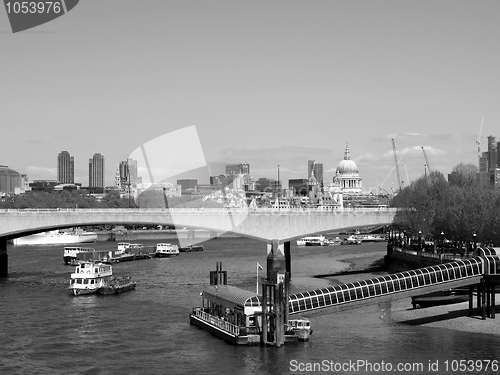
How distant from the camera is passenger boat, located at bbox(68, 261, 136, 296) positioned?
237 ft

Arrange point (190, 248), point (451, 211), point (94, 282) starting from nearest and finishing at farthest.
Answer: point (94, 282) → point (451, 211) → point (190, 248)

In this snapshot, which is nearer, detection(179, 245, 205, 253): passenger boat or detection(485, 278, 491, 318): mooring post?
detection(485, 278, 491, 318): mooring post

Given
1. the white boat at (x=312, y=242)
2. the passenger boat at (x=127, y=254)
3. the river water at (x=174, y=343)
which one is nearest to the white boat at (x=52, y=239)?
the passenger boat at (x=127, y=254)

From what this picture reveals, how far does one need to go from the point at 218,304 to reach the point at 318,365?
1202 cm

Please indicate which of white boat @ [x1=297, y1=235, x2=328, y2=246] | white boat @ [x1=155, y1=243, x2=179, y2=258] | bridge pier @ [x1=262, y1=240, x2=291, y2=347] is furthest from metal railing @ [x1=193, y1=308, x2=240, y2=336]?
white boat @ [x1=297, y1=235, x2=328, y2=246]

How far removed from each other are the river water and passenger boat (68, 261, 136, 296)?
1043mm

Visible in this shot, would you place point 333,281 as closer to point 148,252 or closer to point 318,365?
point 318,365

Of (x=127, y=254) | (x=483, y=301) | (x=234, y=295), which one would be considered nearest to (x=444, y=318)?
(x=483, y=301)

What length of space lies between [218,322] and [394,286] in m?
10.2

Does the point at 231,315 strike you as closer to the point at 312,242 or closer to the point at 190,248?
the point at 190,248

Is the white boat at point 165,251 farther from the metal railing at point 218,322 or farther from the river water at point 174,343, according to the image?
the metal railing at point 218,322

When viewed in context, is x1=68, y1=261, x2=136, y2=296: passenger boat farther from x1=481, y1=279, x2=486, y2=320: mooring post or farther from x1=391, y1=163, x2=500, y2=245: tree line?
x1=391, y1=163, x2=500, y2=245: tree line

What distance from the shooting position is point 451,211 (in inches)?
3492

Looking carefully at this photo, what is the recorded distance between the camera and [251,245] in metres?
147
